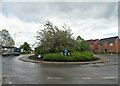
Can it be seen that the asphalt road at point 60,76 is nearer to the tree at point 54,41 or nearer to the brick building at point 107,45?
the tree at point 54,41

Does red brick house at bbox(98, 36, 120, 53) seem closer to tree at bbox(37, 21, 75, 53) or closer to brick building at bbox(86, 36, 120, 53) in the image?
brick building at bbox(86, 36, 120, 53)

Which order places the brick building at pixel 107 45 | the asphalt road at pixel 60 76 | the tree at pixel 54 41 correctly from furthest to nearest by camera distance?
the brick building at pixel 107 45 < the tree at pixel 54 41 < the asphalt road at pixel 60 76

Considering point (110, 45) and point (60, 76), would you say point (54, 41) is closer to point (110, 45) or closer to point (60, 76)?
point (60, 76)

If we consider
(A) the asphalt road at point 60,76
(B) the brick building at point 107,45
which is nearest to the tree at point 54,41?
(A) the asphalt road at point 60,76

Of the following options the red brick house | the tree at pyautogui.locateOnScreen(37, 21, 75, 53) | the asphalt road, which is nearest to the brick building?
the red brick house

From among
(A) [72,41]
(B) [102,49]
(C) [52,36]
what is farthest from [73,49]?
(B) [102,49]

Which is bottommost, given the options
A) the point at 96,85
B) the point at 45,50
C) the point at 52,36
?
the point at 96,85

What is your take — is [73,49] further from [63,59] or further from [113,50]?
[113,50]

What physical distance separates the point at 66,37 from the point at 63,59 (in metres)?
10.4

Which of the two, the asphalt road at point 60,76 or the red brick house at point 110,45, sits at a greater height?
the red brick house at point 110,45

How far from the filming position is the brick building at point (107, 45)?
282 ft

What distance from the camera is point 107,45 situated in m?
91.6

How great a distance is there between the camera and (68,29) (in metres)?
43.4

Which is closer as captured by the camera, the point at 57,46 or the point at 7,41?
the point at 57,46
